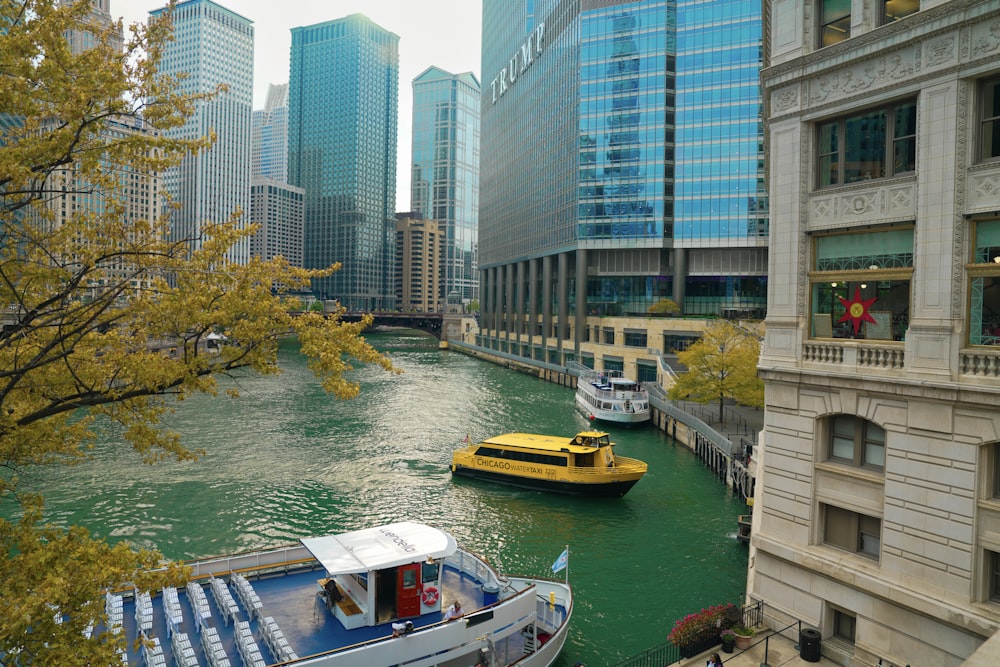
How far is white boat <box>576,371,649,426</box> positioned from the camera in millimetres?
66375

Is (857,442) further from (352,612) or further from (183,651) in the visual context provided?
(183,651)

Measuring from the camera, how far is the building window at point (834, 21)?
19.7m

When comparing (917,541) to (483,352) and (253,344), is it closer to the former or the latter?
(253,344)

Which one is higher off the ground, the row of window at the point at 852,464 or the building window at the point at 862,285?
the building window at the point at 862,285

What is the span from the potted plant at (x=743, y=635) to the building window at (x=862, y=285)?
28.9ft

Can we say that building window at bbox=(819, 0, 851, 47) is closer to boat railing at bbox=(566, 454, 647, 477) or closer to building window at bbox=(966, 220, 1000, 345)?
building window at bbox=(966, 220, 1000, 345)

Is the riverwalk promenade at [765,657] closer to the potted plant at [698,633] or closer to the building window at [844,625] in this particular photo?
the potted plant at [698,633]

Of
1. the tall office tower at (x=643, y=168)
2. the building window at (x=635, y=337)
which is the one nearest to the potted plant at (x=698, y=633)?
the tall office tower at (x=643, y=168)

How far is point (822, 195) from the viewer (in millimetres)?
19984

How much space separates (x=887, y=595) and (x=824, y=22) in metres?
16.1

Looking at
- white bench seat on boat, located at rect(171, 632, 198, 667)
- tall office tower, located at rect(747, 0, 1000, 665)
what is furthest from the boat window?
white bench seat on boat, located at rect(171, 632, 198, 667)

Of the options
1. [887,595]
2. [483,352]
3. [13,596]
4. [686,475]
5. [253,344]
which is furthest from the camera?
[483,352]

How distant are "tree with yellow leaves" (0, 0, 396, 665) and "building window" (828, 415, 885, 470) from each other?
14.2 m

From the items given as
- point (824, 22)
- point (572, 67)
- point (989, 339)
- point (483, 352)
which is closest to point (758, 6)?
point (572, 67)
